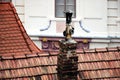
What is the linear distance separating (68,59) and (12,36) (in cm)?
396

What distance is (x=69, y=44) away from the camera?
8.52 m

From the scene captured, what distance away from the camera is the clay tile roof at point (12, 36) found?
11.6 meters

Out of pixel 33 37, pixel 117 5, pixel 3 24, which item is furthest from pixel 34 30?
pixel 3 24

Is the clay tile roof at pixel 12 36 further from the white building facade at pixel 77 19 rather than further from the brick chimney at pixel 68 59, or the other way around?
the white building facade at pixel 77 19

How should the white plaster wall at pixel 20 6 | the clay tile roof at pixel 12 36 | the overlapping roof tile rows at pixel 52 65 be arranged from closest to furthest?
the overlapping roof tile rows at pixel 52 65, the clay tile roof at pixel 12 36, the white plaster wall at pixel 20 6

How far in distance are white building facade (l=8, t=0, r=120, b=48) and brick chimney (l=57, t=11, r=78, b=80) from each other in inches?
317

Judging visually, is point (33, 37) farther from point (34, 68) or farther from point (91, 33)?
point (34, 68)

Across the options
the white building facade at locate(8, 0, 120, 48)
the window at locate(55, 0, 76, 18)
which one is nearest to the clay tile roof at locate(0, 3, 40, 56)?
the white building facade at locate(8, 0, 120, 48)

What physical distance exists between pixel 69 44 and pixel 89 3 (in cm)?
861

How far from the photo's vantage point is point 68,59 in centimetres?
848

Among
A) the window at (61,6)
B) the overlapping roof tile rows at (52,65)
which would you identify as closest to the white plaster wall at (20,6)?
the window at (61,6)

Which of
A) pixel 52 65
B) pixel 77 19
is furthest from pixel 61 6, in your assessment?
pixel 52 65

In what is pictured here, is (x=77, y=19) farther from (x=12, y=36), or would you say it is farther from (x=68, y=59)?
(x=68, y=59)

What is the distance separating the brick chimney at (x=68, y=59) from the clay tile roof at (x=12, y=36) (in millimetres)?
3023
